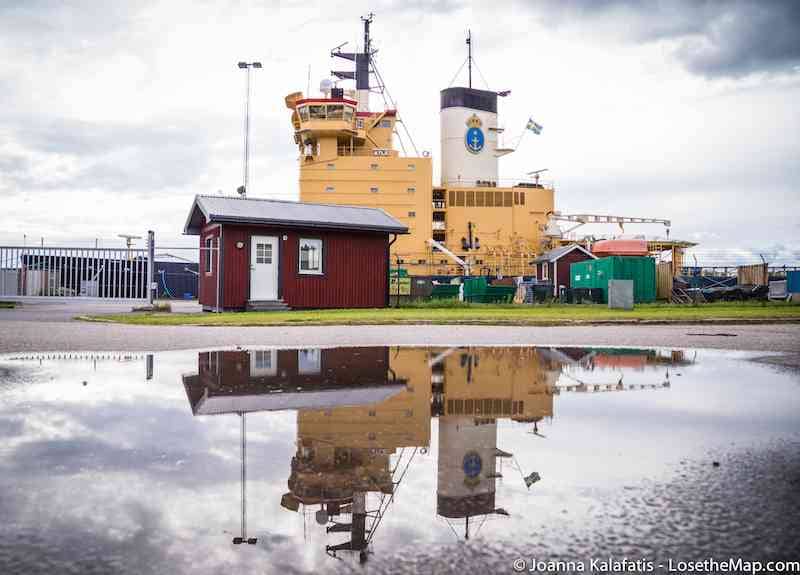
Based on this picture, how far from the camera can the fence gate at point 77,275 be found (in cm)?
2131

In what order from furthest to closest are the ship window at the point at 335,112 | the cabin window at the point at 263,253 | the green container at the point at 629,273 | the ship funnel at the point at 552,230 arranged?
the ship funnel at the point at 552,230, the ship window at the point at 335,112, the green container at the point at 629,273, the cabin window at the point at 263,253

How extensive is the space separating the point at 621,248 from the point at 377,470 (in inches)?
1358

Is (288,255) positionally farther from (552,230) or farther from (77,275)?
(552,230)

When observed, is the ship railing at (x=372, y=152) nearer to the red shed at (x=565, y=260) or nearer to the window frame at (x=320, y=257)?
the red shed at (x=565, y=260)

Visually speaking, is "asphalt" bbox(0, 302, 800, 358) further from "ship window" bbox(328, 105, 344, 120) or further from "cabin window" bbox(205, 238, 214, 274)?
"ship window" bbox(328, 105, 344, 120)

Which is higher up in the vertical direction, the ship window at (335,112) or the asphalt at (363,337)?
the ship window at (335,112)

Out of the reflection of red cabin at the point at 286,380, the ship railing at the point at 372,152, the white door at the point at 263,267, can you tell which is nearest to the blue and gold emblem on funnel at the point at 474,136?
the ship railing at the point at 372,152

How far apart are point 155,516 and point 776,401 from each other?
14.8 feet

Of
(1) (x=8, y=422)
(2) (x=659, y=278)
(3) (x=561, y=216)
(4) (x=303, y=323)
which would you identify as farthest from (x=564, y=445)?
(3) (x=561, y=216)

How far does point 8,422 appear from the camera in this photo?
397 centimetres

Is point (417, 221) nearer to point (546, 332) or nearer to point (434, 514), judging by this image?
point (546, 332)

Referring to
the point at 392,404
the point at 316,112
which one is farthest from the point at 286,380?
the point at 316,112

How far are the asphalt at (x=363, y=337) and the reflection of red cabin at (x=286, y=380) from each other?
166 cm

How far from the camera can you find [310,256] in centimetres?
2219
